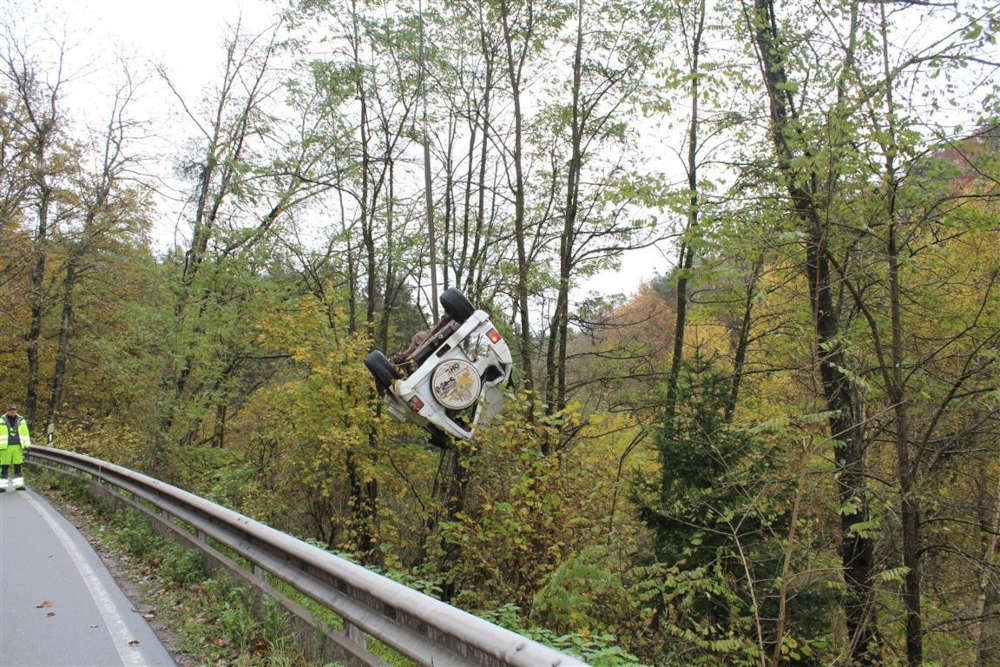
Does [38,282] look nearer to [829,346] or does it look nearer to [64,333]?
[64,333]

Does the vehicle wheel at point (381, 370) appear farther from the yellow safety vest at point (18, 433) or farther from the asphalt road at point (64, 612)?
the yellow safety vest at point (18, 433)

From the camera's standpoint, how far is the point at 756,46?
8.45m

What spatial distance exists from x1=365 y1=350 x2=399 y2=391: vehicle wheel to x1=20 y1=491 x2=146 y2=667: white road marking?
13.9 ft

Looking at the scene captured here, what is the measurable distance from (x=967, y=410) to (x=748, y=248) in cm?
299

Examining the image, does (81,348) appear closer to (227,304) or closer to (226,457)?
(227,304)

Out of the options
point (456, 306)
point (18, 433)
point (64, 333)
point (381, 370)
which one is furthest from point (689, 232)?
point (64, 333)

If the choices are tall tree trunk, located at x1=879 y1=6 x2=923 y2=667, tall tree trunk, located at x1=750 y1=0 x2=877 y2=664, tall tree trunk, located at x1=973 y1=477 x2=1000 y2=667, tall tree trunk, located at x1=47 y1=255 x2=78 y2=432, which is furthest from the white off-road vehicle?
tall tree trunk, located at x1=47 y1=255 x2=78 y2=432

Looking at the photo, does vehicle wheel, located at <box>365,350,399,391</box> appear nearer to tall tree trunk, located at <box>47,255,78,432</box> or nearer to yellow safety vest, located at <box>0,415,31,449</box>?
yellow safety vest, located at <box>0,415,31,449</box>

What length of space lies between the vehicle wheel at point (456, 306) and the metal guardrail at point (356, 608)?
4.94 metres

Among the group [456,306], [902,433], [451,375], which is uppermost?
[456,306]

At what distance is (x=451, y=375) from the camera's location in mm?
10328

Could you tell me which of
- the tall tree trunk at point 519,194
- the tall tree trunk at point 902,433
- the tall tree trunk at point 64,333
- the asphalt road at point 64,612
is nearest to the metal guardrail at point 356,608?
the asphalt road at point 64,612

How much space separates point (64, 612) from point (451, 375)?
578 cm

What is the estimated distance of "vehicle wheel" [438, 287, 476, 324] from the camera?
10.6m
